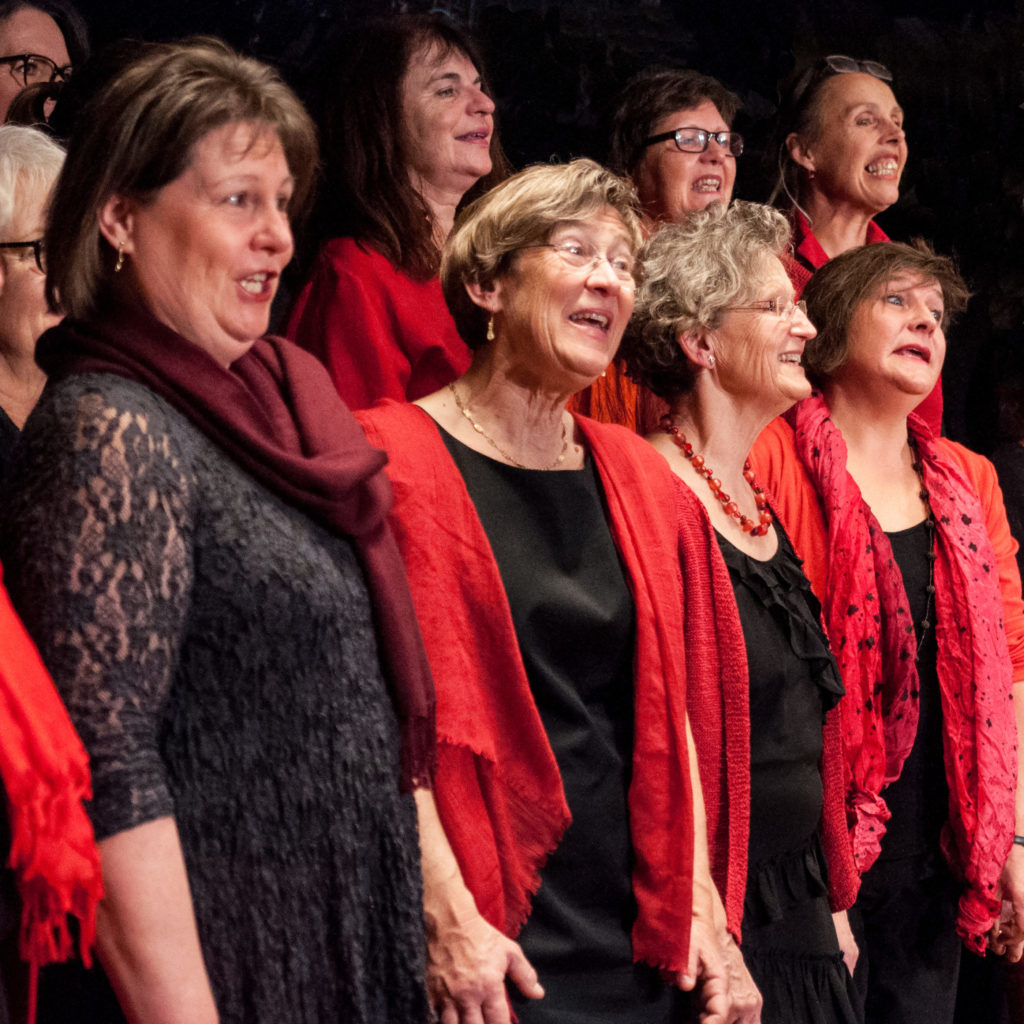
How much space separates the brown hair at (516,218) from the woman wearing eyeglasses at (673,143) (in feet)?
3.40

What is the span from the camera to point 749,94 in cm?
367

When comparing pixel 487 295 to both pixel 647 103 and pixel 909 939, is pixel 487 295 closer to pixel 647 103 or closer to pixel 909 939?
pixel 647 103

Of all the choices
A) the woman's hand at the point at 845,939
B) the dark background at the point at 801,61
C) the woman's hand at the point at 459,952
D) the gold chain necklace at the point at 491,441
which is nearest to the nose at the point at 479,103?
the dark background at the point at 801,61

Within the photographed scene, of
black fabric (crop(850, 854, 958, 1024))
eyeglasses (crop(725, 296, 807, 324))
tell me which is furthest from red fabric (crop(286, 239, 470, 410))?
black fabric (crop(850, 854, 958, 1024))

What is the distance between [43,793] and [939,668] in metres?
1.85

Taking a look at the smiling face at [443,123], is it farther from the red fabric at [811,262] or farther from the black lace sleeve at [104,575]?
the black lace sleeve at [104,575]

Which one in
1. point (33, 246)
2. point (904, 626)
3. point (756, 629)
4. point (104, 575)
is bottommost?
point (904, 626)

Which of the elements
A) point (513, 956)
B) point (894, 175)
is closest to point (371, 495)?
point (513, 956)

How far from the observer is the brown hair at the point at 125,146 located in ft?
4.65

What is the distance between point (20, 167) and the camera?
70.6 inches

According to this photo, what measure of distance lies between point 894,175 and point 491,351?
180 centimetres

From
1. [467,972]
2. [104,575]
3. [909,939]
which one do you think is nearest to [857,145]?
[909,939]

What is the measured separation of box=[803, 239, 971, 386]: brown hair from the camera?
2764 millimetres

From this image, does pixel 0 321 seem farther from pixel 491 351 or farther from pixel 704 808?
pixel 704 808
